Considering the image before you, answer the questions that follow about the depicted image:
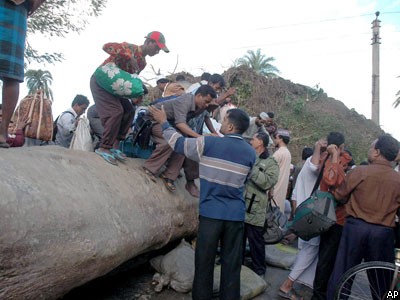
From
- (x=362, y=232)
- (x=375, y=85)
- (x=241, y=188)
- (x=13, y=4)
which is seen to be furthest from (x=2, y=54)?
(x=375, y=85)

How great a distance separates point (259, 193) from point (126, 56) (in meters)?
2.31

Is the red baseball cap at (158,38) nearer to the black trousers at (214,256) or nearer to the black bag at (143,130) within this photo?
the black bag at (143,130)

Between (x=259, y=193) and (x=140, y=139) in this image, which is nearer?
(x=140, y=139)

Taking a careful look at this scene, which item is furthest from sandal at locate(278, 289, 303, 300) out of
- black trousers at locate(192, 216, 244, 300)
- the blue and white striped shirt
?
the blue and white striped shirt

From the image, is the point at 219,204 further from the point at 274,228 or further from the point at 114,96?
the point at 274,228

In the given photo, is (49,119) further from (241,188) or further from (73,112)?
(241,188)

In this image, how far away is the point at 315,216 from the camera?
13.5ft

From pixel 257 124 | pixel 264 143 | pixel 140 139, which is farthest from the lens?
pixel 257 124

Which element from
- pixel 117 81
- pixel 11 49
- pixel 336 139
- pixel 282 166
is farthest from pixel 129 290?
pixel 282 166

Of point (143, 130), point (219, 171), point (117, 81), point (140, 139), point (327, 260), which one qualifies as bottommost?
point (327, 260)

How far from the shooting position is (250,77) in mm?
15656

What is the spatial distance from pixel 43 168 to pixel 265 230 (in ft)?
10.7

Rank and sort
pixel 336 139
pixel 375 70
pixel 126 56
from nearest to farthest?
pixel 126 56, pixel 336 139, pixel 375 70

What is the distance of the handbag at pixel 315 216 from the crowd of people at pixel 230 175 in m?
0.14
